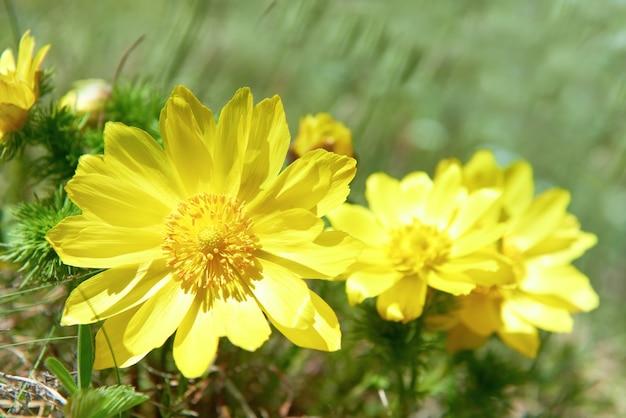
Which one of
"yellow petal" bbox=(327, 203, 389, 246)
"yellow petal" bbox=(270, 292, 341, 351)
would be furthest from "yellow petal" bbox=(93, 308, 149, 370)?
"yellow petal" bbox=(327, 203, 389, 246)

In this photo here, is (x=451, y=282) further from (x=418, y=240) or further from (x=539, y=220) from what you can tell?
(x=539, y=220)

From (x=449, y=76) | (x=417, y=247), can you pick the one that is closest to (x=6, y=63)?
(x=417, y=247)

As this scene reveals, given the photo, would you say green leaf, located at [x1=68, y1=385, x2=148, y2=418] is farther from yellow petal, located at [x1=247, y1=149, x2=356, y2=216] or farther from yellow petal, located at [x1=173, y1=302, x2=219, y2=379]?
yellow petal, located at [x1=247, y1=149, x2=356, y2=216]

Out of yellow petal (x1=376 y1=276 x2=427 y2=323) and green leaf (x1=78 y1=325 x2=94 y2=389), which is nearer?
green leaf (x1=78 y1=325 x2=94 y2=389)

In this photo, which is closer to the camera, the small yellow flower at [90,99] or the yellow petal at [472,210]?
the yellow petal at [472,210]

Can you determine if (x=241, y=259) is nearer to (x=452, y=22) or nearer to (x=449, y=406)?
(x=449, y=406)

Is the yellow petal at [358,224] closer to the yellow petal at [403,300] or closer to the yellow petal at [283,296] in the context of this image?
the yellow petal at [403,300]

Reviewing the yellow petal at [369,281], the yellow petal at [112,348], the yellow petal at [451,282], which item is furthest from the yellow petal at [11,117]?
the yellow petal at [451,282]
